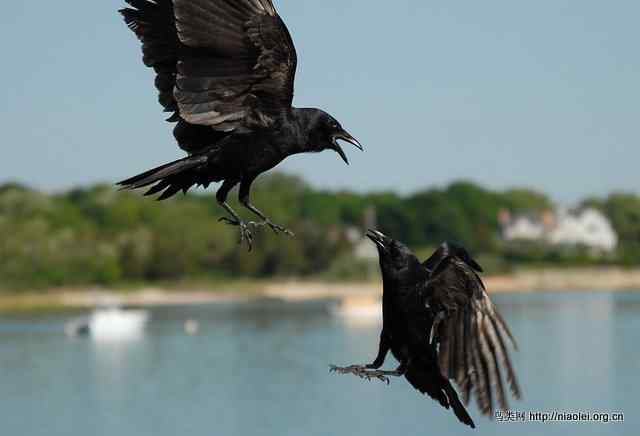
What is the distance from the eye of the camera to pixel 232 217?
6.29 m

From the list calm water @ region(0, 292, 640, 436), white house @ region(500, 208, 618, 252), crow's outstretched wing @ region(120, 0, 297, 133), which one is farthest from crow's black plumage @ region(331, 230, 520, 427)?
white house @ region(500, 208, 618, 252)

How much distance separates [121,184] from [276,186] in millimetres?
101233

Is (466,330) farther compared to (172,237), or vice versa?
(172,237)

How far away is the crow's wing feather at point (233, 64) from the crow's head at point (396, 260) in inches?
40.6

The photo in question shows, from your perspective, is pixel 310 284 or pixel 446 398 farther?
pixel 310 284

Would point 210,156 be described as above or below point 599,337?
above

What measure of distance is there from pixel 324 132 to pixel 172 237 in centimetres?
7583

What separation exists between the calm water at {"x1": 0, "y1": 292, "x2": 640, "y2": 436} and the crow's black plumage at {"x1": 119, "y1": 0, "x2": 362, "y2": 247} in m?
19.6

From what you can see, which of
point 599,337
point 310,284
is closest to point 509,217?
point 310,284

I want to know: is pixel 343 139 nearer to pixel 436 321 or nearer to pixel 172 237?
pixel 436 321

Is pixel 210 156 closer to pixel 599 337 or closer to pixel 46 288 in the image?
pixel 599 337

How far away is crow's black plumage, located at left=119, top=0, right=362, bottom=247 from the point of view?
6.11 metres

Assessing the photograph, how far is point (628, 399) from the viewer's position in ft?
97.3

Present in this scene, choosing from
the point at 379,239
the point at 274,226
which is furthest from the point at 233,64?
the point at 379,239
